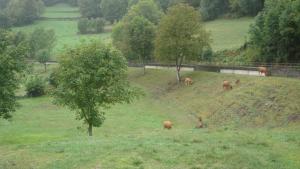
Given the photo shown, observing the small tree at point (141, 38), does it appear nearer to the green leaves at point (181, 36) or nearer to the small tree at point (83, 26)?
the green leaves at point (181, 36)

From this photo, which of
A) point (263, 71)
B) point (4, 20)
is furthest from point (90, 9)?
point (263, 71)

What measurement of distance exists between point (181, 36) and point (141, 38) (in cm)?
1814

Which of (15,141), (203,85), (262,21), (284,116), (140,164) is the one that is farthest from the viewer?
(262,21)

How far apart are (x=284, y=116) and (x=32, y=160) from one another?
22.9 meters

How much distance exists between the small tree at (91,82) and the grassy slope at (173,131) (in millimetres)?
2684

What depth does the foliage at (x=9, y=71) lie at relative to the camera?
36.3 m

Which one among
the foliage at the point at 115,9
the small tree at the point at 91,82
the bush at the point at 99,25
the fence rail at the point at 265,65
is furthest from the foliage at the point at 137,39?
the foliage at the point at 115,9

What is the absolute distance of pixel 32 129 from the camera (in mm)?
48281

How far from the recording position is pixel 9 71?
37.1 m

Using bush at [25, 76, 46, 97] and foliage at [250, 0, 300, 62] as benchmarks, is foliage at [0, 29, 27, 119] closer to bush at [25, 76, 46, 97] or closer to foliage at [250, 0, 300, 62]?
foliage at [250, 0, 300, 62]

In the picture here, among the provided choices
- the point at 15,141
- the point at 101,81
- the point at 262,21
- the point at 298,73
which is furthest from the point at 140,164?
the point at 262,21

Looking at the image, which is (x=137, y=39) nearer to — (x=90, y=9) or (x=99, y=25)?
(x=99, y=25)

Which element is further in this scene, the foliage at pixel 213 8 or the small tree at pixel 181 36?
the foliage at pixel 213 8

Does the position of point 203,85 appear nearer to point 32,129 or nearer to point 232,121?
point 232,121
